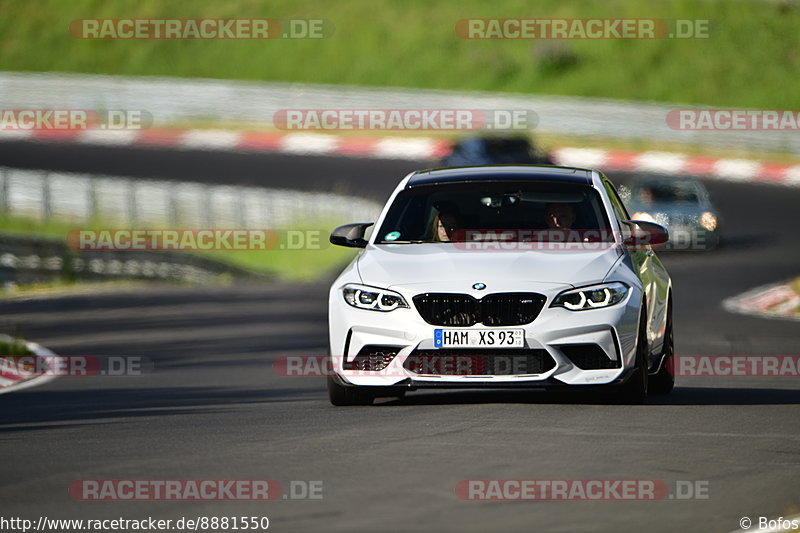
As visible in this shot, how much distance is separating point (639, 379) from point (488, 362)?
102 cm

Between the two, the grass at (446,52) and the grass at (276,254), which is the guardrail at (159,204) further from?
the grass at (446,52)

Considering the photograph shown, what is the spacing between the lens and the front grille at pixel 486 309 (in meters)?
9.92

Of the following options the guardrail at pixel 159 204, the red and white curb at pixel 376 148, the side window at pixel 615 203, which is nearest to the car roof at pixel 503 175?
the side window at pixel 615 203

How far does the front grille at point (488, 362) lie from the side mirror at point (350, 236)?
4.40 ft

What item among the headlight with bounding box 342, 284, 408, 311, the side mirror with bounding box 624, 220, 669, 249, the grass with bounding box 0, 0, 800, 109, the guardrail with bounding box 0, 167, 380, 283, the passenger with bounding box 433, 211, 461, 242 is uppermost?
the grass with bounding box 0, 0, 800, 109

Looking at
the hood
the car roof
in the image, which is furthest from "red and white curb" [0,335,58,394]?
the hood

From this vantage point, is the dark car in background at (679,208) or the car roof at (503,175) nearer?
the car roof at (503,175)

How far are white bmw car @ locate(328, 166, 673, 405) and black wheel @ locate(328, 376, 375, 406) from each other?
0.01 metres

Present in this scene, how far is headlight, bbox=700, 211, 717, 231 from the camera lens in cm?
2950

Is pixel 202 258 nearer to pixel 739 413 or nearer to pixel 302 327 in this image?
pixel 302 327

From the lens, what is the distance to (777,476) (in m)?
7.96

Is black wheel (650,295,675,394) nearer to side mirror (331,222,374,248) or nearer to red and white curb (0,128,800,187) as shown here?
side mirror (331,222,374,248)

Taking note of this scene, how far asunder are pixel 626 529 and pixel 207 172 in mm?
34265

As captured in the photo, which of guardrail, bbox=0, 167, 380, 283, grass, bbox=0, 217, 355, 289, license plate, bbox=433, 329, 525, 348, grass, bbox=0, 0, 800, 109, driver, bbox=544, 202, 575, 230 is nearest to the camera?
license plate, bbox=433, 329, 525, 348
